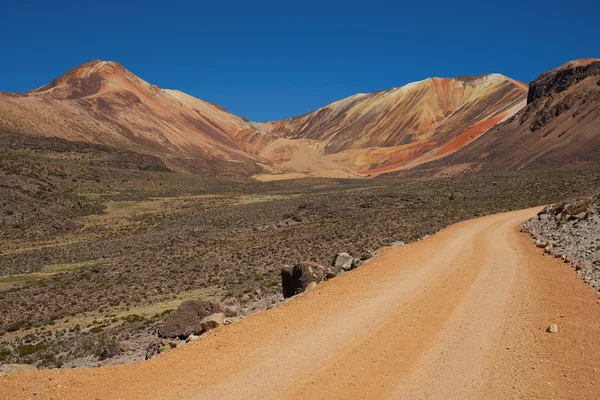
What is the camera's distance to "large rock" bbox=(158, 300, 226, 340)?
49.4 feet

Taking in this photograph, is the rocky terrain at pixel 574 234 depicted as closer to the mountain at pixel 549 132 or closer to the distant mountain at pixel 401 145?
the mountain at pixel 549 132

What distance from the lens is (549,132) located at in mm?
118375

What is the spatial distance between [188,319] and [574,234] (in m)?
14.8

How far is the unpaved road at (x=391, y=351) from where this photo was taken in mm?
9727

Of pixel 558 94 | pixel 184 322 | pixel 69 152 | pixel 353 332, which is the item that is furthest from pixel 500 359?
pixel 558 94

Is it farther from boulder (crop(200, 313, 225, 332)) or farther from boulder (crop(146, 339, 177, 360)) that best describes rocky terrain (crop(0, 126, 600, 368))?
boulder (crop(200, 313, 225, 332))

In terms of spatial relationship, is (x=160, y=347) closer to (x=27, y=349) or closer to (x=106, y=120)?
(x=27, y=349)

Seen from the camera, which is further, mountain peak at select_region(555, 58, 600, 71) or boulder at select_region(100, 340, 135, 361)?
mountain peak at select_region(555, 58, 600, 71)

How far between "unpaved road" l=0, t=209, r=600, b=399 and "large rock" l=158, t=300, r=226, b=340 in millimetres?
2242

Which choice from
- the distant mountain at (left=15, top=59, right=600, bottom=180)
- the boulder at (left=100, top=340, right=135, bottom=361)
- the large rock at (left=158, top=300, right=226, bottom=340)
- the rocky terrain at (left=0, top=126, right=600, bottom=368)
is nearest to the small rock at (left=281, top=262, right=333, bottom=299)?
the rocky terrain at (left=0, top=126, right=600, bottom=368)

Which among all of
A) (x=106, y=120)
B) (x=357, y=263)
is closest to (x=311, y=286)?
(x=357, y=263)

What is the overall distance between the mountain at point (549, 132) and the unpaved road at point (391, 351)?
3518 inches

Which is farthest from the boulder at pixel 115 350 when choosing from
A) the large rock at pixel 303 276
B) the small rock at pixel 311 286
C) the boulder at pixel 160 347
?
the small rock at pixel 311 286

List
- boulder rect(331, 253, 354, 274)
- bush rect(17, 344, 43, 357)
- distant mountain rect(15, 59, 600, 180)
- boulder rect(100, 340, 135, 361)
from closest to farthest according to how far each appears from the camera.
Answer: boulder rect(100, 340, 135, 361) → boulder rect(331, 253, 354, 274) → bush rect(17, 344, 43, 357) → distant mountain rect(15, 59, 600, 180)
